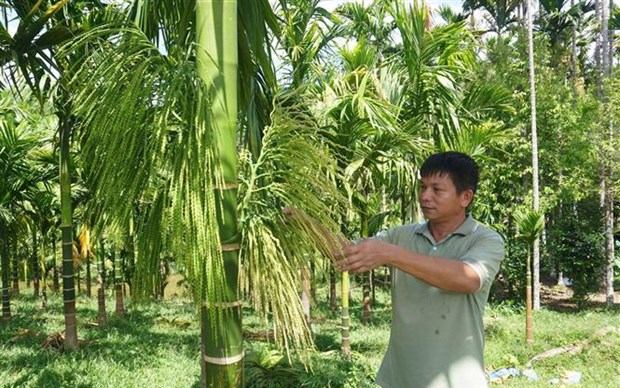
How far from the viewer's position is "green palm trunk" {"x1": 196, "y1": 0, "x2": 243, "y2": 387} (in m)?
1.49

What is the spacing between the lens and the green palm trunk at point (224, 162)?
4.90ft

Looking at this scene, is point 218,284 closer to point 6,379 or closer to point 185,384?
point 185,384

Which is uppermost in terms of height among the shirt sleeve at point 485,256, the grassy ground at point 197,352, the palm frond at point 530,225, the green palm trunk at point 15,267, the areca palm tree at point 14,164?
the areca palm tree at point 14,164

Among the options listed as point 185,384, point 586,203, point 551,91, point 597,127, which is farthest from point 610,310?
point 185,384

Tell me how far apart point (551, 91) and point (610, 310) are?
560cm

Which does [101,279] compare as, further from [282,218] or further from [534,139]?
[534,139]

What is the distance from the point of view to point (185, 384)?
5176mm

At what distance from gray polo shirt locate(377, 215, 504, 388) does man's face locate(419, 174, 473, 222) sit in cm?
10

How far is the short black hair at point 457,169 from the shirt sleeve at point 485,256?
0.20m

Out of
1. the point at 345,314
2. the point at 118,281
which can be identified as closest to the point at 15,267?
the point at 118,281

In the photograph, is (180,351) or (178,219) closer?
(178,219)

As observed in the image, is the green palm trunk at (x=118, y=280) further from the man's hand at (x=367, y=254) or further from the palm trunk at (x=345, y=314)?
the man's hand at (x=367, y=254)

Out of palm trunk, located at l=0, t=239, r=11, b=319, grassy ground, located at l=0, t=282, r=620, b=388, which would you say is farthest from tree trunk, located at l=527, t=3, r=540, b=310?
palm trunk, located at l=0, t=239, r=11, b=319

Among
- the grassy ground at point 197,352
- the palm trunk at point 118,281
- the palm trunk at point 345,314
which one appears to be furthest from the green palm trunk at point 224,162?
the palm trunk at point 118,281
